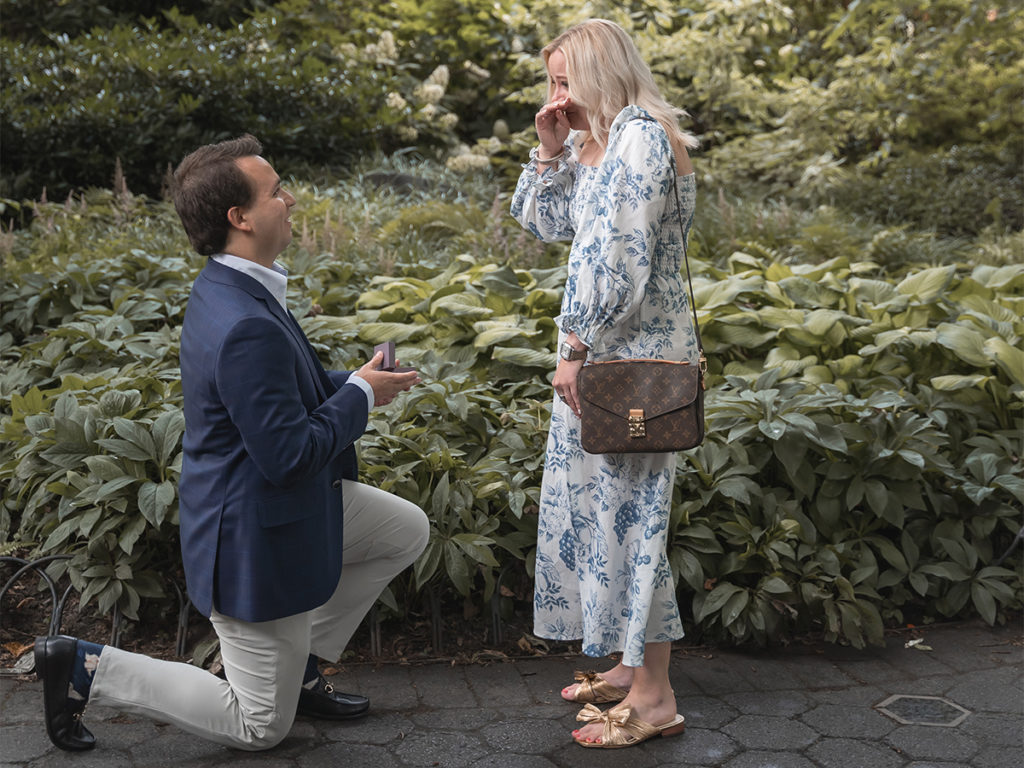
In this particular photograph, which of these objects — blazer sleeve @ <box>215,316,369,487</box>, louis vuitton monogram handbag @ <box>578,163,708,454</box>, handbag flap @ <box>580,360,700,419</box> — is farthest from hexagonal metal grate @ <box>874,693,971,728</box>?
blazer sleeve @ <box>215,316,369,487</box>

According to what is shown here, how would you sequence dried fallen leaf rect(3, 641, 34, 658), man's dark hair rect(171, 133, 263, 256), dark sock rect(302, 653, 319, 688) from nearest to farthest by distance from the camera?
1. man's dark hair rect(171, 133, 263, 256)
2. dark sock rect(302, 653, 319, 688)
3. dried fallen leaf rect(3, 641, 34, 658)

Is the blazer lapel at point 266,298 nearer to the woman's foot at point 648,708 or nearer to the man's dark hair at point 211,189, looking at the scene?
the man's dark hair at point 211,189

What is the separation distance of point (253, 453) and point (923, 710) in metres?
2.13

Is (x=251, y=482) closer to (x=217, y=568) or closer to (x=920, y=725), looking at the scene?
(x=217, y=568)

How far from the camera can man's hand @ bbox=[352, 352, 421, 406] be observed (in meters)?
2.60

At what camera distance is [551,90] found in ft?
9.51

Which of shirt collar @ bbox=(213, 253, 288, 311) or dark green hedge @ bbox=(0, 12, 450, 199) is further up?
dark green hedge @ bbox=(0, 12, 450, 199)

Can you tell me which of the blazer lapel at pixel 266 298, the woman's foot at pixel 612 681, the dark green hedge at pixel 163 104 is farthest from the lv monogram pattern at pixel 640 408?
the dark green hedge at pixel 163 104

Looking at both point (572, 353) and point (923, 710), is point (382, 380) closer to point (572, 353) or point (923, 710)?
point (572, 353)

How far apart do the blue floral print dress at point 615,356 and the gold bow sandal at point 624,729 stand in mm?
170

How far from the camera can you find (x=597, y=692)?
3062mm

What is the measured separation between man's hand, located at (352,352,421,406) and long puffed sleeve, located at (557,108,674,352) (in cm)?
50

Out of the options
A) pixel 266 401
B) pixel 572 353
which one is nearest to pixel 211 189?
pixel 266 401

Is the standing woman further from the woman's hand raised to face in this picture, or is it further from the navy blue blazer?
the navy blue blazer
